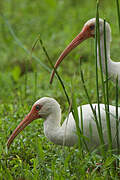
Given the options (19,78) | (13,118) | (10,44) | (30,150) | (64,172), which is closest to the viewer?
(64,172)

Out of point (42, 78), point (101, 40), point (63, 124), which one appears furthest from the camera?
point (42, 78)

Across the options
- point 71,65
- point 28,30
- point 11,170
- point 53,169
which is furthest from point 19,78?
point 53,169

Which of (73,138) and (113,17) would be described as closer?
(73,138)

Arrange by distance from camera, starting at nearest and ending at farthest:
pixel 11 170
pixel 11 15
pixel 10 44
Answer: pixel 11 170 < pixel 10 44 < pixel 11 15

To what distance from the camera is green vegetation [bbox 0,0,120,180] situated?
12.2 ft

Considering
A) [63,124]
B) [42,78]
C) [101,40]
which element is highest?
[101,40]

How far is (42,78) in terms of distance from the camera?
23.7 feet

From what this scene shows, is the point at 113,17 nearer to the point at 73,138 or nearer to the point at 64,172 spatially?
the point at 73,138

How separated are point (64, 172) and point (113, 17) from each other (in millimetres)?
6043

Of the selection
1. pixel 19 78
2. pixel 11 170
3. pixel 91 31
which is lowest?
pixel 11 170

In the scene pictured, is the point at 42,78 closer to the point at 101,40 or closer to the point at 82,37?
the point at 82,37

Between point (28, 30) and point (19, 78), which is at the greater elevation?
point (28, 30)

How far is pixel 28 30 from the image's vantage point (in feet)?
31.4

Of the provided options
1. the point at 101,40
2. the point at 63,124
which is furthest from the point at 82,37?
the point at 63,124
